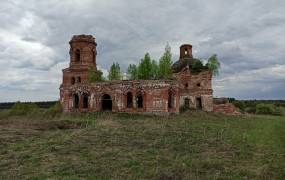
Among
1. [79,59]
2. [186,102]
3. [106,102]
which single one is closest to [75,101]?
[106,102]

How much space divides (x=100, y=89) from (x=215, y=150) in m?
17.9

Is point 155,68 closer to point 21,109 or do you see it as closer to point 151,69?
point 151,69

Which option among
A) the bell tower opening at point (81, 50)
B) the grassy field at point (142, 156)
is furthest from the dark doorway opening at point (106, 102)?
the grassy field at point (142, 156)

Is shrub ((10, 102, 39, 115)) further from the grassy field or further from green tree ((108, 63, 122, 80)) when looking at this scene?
the grassy field

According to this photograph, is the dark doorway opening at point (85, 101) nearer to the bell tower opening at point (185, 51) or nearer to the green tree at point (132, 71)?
the green tree at point (132, 71)

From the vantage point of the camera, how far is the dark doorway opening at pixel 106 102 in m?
29.2

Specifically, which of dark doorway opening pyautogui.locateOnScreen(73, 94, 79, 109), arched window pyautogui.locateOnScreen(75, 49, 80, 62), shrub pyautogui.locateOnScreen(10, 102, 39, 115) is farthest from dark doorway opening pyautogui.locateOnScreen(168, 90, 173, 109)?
shrub pyautogui.locateOnScreen(10, 102, 39, 115)

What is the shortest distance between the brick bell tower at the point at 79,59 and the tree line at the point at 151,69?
1014mm

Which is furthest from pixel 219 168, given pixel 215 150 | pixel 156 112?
pixel 156 112

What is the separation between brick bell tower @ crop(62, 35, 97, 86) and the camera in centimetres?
3438

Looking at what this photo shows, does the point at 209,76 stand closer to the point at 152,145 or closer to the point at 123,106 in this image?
the point at 123,106

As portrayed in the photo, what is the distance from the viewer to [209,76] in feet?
106

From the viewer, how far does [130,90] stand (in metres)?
27.7

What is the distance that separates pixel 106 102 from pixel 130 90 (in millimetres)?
3987
